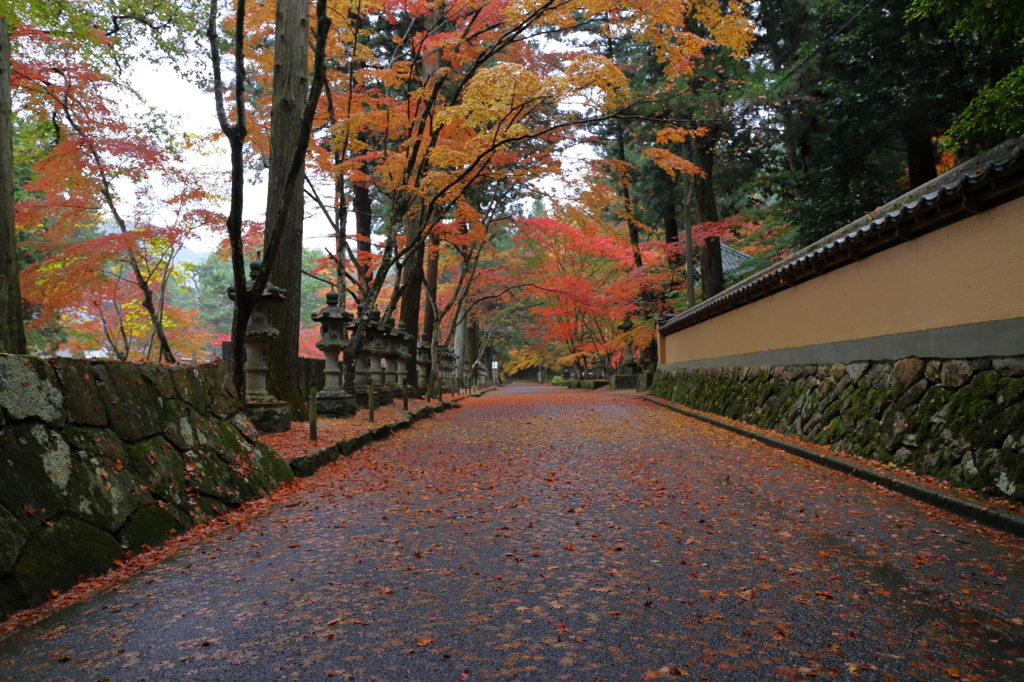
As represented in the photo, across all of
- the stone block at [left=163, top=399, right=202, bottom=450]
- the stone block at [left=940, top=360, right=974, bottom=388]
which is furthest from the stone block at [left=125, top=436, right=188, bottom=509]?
the stone block at [left=940, top=360, right=974, bottom=388]

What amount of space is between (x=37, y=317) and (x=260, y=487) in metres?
17.6

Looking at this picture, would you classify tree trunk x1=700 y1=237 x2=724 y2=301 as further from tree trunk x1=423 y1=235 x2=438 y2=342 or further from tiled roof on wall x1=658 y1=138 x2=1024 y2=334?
tiled roof on wall x1=658 y1=138 x2=1024 y2=334

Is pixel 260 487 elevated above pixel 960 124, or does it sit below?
below

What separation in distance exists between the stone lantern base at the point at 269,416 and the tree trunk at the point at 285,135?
3.19ft

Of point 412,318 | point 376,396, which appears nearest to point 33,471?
point 376,396

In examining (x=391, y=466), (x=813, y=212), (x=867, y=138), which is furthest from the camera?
(x=813, y=212)

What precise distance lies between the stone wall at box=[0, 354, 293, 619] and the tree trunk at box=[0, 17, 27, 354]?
13.4ft

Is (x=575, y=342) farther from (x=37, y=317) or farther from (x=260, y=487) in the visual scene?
(x=260, y=487)

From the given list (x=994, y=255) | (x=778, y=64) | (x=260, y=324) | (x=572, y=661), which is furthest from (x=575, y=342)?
(x=572, y=661)

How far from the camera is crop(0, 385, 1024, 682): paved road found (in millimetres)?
2709

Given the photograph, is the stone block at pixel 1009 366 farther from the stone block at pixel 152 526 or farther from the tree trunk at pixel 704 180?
the tree trunk at pixel 704 180

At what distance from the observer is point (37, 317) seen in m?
19.6

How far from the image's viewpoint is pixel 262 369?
9859 mm

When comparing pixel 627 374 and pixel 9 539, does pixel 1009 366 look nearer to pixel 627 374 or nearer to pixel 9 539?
pixel 9 539
